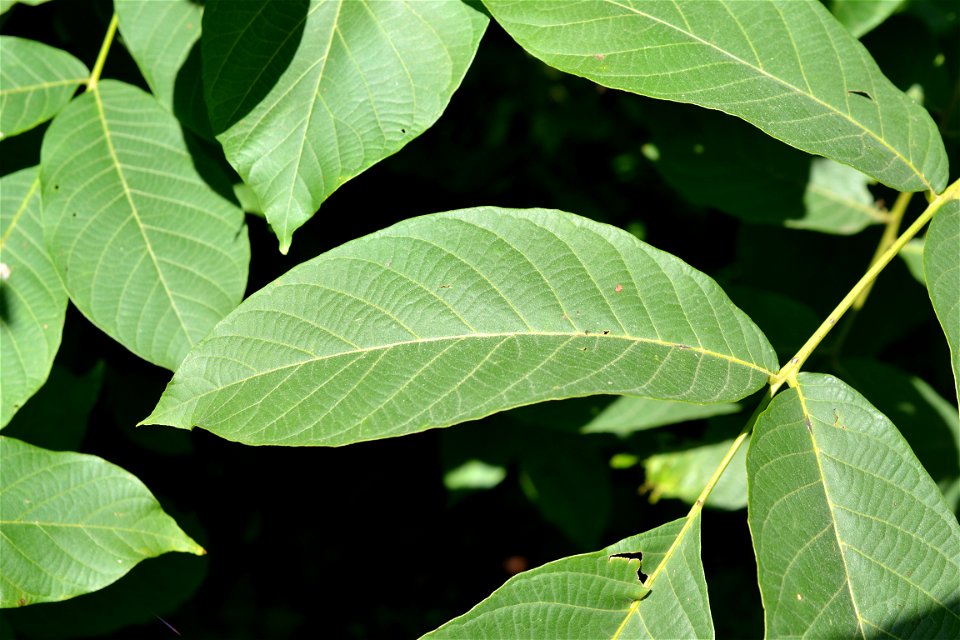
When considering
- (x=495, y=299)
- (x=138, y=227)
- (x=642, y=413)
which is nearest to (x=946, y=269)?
(x=495, y=299)

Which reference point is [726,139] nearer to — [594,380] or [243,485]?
[594,380]

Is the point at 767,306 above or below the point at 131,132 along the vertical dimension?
below

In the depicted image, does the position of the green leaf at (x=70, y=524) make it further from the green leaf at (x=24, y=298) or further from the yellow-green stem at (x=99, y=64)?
the yellow-green stem at (x=99, y=64)

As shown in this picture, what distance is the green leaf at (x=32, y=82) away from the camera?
144 centimetres

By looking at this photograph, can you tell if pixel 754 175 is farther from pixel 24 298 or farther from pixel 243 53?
pixel 24 298

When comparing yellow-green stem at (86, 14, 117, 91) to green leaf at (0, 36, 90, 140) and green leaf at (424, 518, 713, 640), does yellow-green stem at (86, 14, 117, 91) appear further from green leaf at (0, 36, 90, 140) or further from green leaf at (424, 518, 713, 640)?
green leaf at (424, 518, 713, 640)

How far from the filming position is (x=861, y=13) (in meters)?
1.63

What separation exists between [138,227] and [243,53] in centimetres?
36

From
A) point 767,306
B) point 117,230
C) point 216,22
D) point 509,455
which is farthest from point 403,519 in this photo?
point 216,22

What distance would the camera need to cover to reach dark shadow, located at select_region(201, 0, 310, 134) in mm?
1271

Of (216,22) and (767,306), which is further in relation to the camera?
(767,306)

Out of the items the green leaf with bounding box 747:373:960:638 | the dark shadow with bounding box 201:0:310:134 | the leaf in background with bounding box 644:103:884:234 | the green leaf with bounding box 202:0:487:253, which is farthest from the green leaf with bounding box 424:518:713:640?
the leaf in background with bounding box 644:103:884:234

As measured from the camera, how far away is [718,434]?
2.07 m

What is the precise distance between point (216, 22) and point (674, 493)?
1.49 meters
